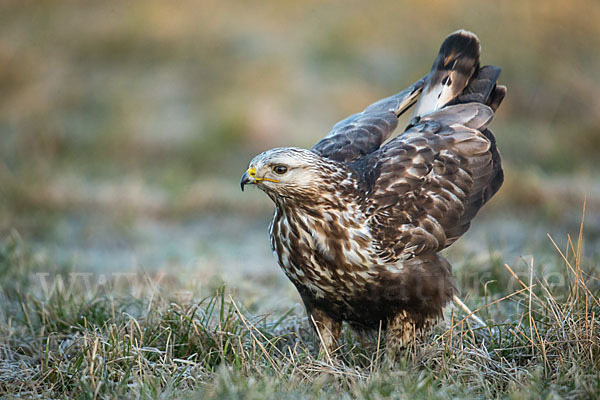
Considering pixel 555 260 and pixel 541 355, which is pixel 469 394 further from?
pixel 555 260

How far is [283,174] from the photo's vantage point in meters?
3.27

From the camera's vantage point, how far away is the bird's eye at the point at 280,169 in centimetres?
328

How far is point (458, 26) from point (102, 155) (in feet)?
22.5

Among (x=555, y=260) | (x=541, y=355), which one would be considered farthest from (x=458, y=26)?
(x=541, y=355)

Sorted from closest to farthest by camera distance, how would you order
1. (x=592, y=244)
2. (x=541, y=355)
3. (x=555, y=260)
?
(x=541, y=355) < (x=555, y=260) < (x=592, y=244)

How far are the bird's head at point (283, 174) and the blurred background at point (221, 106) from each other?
277 cm

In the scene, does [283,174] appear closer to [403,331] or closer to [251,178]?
[251,178]

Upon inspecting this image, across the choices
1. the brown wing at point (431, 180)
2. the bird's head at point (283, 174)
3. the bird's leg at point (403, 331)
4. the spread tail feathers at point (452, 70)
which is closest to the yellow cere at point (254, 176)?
the bird's head at point (283, 174)

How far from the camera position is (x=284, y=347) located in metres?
3.69

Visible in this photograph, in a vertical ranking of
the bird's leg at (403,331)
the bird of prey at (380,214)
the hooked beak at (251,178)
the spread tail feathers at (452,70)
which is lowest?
the bird's leg at (403,331)

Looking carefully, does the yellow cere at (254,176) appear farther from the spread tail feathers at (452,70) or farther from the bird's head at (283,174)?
the spread tail feathers at (452,70)

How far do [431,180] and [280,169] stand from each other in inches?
37.4

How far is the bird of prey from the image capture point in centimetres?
333

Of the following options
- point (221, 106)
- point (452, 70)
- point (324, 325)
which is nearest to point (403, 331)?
point (324, 325)
